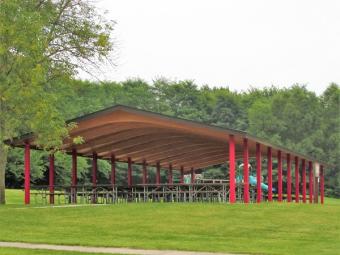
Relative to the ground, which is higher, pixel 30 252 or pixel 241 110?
pixel 241 110

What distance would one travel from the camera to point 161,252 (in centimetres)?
1230

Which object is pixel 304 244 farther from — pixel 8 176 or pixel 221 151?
pixel 8 176

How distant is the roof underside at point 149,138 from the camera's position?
2364 cm

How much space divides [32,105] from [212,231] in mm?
8286

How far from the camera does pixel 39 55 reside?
21.1 metres

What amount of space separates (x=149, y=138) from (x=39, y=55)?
907cm

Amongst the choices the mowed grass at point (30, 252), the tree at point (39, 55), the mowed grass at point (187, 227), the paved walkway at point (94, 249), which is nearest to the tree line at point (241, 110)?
the tree at point (39, 55)

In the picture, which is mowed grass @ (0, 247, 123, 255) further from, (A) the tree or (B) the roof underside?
(B) the roof underside

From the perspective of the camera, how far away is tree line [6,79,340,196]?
2613 inches

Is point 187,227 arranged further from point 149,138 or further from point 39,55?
Answer: point 149,138

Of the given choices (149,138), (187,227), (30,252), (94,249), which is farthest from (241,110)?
(30,252)

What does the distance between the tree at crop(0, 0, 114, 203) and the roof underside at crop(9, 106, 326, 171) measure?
94.4 inches

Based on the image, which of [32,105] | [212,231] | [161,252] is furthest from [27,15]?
[161,252]

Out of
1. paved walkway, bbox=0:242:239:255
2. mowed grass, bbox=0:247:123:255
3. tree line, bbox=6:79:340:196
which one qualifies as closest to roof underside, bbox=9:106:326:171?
paved walkway, bbox=0:242:239:255
